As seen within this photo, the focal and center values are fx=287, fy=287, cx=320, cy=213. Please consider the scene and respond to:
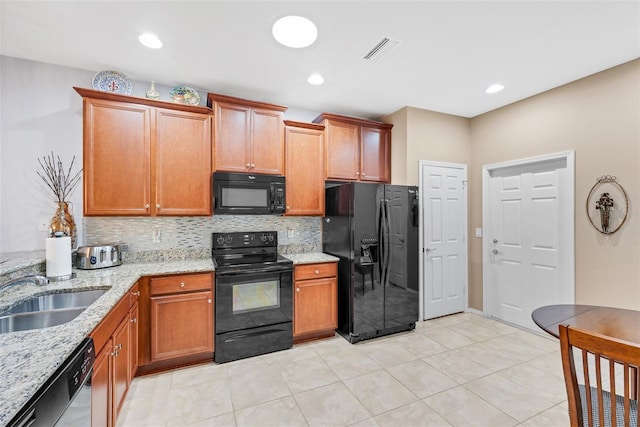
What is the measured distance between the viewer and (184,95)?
288cm

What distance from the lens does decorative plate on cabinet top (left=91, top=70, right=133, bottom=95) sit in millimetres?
2590

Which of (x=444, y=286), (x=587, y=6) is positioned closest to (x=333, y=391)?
(x=444, y=286)

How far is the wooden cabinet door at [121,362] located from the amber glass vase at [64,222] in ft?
3.45

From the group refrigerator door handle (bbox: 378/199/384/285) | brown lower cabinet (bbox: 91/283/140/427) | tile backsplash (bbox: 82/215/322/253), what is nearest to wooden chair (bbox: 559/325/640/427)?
refrigerator door handle (bbox: 378/199/384/285)

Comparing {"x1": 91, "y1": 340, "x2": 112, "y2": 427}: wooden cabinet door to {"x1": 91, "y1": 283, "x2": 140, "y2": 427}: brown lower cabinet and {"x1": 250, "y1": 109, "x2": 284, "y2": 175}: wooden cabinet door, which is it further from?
{"x1": 250, "y1": 109, "x2": 284, "y2": 175}: wooden cabinet door

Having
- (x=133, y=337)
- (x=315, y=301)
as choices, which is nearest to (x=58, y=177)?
(x=133, y=337)

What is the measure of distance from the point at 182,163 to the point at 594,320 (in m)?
3.31

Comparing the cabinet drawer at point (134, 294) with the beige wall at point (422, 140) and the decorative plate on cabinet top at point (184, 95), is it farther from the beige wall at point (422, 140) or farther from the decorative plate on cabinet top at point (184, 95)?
the beige wall at point (422, 140)

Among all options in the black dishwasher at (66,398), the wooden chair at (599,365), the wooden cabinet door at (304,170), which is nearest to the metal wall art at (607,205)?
the wooden chair at (599,365)

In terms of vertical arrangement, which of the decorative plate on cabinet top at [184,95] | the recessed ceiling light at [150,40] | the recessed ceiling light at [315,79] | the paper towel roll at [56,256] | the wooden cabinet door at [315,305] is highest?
the recessed ceiling light at [150,40]

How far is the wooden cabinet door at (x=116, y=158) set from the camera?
2480mm

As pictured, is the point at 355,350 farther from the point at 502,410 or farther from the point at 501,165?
the point at 501,165

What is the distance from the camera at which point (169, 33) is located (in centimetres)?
216

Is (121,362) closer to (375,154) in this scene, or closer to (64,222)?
(64,222)
